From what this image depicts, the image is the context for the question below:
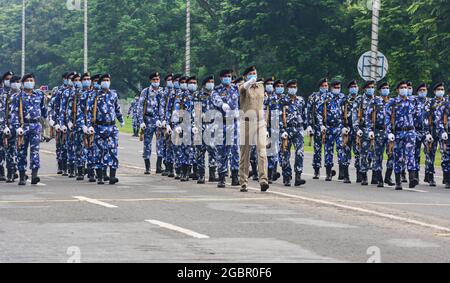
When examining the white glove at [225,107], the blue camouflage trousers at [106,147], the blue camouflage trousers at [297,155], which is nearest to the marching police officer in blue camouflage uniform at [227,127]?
the white glove at [225,107]

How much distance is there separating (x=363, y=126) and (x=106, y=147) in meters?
5.43

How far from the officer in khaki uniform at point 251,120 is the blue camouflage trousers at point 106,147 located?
2.92 m

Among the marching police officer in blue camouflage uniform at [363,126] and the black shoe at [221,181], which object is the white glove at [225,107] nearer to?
the black shoe at [221,181]

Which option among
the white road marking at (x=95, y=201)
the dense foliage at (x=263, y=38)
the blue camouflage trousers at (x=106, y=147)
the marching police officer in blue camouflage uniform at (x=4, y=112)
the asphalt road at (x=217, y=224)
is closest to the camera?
the asphalt road at (x=217, y=224)

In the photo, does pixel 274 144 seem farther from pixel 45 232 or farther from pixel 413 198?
pixel 45 232

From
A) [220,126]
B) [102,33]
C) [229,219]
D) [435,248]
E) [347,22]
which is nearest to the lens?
[435,248]

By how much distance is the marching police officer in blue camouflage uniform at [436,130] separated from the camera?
982 inches

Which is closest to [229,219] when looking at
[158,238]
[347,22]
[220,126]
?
[158,238]

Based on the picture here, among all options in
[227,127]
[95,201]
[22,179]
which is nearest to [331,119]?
[227,127]

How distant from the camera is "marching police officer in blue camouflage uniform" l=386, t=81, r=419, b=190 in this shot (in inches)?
945
